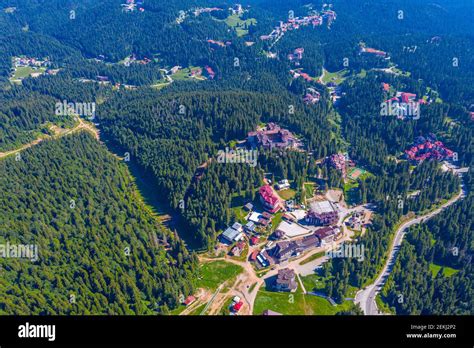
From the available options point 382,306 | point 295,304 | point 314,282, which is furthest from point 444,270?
point 295,304

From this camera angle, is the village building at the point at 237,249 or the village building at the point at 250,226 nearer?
the village building at the point at 237,249

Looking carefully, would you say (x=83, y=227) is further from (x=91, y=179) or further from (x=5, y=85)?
(x=5, y=85)

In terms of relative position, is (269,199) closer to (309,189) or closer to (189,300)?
(309,189)

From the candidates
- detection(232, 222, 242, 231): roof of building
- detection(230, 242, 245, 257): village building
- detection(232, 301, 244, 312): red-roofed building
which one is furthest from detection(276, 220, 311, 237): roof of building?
detection(232, 301, 244, 312): red-roofed building

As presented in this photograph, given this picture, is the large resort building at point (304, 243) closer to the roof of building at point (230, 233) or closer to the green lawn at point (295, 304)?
the green lawn at point (295, 304)

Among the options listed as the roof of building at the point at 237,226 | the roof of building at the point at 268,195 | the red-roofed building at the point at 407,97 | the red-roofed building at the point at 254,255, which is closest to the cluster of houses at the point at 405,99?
the red-roofed building at the point at 407,97

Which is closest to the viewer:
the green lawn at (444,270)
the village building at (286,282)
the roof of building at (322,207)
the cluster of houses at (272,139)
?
the village building at (286,282)

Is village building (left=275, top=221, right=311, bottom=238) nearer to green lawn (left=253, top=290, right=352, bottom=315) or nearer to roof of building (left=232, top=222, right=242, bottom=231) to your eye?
roof of building (left=232, top=222, right=242, bottom=231)
